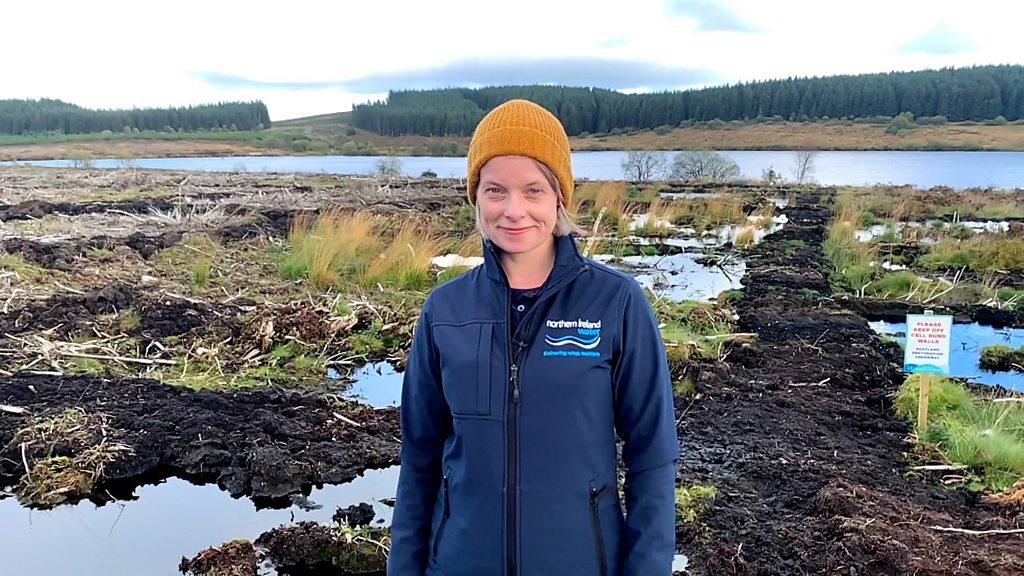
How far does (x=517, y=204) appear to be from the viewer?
1715mm

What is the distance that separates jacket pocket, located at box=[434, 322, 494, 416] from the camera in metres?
1.70

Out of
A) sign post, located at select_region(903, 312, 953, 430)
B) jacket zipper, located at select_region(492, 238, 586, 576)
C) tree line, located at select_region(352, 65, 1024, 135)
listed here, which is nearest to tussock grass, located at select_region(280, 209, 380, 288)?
sign post, located at select_region(903, 312, 953, 430)

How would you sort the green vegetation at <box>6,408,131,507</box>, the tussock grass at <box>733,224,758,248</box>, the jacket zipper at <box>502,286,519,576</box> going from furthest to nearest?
the tussock grass at <box>733,224,758,248</box>
the green vegetation at <box>6,408,131,507</box>
the jacket zipper at <box>502,286,519,576</box>

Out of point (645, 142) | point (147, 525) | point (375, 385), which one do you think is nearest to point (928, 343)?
point (375, 385)

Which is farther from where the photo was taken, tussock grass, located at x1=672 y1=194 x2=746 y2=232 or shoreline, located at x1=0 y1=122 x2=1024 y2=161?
shoreline, located at x1=0 y1=122 x2=1024 y2=161

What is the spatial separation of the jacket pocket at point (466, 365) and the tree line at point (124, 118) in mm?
97496

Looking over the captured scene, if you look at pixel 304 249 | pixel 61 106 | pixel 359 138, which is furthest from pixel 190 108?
pixel 304 249

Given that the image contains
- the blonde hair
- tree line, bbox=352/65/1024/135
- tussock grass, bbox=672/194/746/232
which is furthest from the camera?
tree line, bbox=352/65/1024/135

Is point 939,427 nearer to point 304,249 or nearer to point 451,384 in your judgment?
point 451,384

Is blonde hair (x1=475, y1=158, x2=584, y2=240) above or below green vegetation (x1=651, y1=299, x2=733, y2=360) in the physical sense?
above

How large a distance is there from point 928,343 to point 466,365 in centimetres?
384

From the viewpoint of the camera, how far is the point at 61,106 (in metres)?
99.8

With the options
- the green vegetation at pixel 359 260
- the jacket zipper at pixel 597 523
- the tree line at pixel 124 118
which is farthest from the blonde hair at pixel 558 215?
the tree line at pixel 124 118

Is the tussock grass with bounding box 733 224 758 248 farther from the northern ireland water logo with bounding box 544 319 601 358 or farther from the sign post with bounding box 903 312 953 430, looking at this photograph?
the northern ireland water logo with bounding box 544 319 601 358
